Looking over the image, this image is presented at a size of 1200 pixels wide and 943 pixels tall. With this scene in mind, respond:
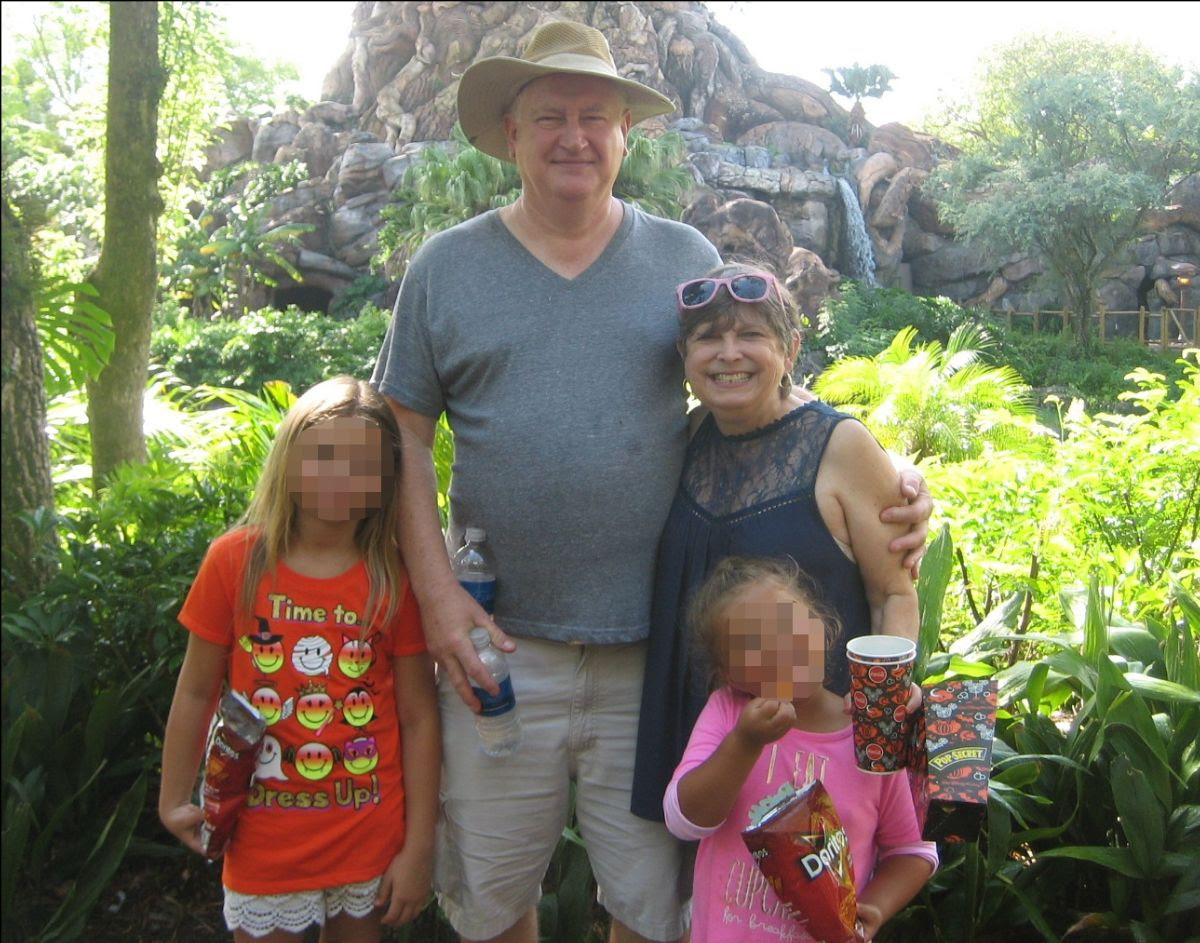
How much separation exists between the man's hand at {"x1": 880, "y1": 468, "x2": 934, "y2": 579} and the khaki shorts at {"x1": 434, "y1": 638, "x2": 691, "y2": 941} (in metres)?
0.58

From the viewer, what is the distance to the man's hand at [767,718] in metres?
1.46

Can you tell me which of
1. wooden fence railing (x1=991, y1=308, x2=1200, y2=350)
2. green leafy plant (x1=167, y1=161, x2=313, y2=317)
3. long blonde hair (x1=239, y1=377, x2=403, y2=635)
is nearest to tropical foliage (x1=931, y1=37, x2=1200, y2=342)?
wooden fence railing (x1=991, y1=308, x2=1200, y2=350)

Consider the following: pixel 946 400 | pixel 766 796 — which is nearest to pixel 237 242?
pixel 946 400

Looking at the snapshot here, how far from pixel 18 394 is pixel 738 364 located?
3.65 feet

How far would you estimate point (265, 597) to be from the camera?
1.88 meters

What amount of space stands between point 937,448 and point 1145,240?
1.99 m

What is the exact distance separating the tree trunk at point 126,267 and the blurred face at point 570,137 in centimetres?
146

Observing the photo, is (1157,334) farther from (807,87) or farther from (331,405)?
(807,87)

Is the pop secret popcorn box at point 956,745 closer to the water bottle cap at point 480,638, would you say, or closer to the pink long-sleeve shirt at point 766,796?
the pink long-sleeve shirt at point 766,796

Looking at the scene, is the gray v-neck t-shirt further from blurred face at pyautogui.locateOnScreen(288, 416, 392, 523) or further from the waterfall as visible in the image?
the waterfall

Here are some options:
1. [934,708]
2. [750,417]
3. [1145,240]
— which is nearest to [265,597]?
[750,417]

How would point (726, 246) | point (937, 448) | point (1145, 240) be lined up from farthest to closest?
point (726, 246)
point (937, 448)
point (1145, 240)

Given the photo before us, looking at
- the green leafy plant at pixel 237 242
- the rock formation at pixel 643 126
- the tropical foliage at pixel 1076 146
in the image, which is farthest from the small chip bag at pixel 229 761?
the green leafy plant at pixel 237 242

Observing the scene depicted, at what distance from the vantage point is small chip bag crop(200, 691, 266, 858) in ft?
5.86
